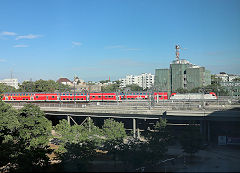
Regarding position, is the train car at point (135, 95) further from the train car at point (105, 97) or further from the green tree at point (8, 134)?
the green tree at point (8, 134)

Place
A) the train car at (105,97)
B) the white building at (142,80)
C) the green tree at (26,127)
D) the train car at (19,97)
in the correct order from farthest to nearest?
the white building at (142,80) → the train car at (19,97) → the train car at (105,97) → the green tree at (26,127)

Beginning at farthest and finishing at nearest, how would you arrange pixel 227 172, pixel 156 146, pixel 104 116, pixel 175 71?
pixel 175 71 → pixel 104 116 → pixel 156 146 → pixel 227 172

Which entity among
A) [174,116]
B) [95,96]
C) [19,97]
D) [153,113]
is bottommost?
[174,116]

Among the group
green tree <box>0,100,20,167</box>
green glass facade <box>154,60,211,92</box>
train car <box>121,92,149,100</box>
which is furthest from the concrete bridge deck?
green glass facade <box>154,60,211,92</box>

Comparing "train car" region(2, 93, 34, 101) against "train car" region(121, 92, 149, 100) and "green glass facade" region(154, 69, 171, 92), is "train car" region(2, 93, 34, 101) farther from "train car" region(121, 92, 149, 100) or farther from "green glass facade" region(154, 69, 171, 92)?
"green glass facade" region(154, 69, 171, 92)

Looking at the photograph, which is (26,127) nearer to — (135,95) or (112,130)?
(112,130)

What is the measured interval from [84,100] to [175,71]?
23793 mm

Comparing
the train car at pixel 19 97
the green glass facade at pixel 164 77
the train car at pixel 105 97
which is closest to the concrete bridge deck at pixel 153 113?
the train car at pixel 105 97

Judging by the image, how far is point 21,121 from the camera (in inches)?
846

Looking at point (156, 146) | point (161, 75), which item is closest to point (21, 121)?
point (156, 146)

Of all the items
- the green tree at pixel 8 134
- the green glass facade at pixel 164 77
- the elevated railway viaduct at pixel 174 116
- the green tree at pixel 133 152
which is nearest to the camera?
the green tree at pixel 133 152

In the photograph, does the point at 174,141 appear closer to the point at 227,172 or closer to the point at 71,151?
the point at 71,151

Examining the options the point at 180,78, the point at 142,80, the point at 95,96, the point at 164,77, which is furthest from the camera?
the point at 142,80

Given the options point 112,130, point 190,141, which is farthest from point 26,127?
point 190,141
